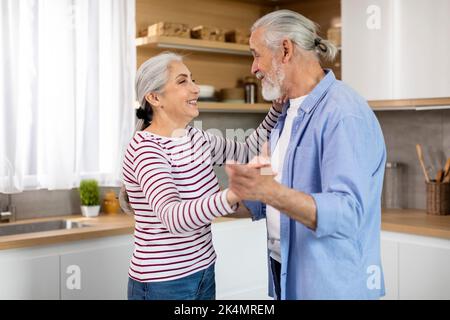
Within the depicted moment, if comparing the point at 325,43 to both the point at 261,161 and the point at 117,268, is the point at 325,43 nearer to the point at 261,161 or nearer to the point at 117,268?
the point at 261,161

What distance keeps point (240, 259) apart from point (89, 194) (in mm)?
890

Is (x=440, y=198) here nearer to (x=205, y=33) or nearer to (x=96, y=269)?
(x=205, y=33)

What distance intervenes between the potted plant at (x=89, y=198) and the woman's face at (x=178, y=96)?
5.03 ft

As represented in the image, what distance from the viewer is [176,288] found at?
1.90 m

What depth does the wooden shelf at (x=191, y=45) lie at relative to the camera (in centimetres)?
346

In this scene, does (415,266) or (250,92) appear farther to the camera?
(250,92)

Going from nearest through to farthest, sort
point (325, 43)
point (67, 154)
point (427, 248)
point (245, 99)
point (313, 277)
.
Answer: point (313, 277), point (325, 43), point (427, 248), point (67, 154), point (245, 99)

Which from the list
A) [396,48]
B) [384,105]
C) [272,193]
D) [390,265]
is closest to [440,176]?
[384,105]

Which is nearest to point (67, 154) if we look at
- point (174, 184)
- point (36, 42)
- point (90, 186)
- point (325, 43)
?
point (90, 186)

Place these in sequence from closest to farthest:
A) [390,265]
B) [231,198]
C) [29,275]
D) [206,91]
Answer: [231,198], [29,275], [390,265], [206,91]

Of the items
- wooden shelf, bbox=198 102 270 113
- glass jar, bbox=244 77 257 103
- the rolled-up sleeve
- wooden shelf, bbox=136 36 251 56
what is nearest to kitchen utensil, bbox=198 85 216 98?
wooden shelf, bbox=198 102 270 113

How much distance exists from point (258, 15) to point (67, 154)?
1794mm

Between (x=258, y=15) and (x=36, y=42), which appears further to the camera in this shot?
(x=258, y=15)

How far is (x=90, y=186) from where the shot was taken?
342 cm
